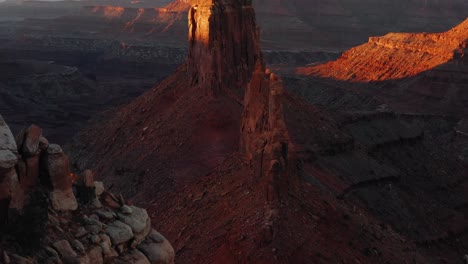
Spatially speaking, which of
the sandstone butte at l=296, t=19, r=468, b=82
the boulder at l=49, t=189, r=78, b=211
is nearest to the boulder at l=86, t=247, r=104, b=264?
the boulder at l=49, t=189, r=78, b=211

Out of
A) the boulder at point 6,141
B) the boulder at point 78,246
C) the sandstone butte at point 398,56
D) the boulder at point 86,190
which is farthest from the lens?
the sandstone butte at point 398,56

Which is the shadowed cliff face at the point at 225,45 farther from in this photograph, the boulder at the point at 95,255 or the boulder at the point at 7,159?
the boulder at the point at 7,159

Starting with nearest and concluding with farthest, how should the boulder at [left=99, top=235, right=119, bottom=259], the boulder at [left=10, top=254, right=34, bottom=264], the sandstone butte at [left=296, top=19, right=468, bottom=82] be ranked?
the boulder at [left=10, top=254, right=34, bottom=264] < the boulder at [left=99, top=235, right=119, bottom=259] < the sandstone butte at [left=296, top=19, right=468, bottom=82]

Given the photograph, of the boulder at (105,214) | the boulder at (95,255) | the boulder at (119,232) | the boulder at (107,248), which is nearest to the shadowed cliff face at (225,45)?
the boulder at (105,214)

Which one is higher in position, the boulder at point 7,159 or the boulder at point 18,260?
the boulder at point 7,159

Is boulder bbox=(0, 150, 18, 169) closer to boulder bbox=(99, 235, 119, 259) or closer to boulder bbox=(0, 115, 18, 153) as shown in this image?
boulder bbox=(0, 115, 18, 153)

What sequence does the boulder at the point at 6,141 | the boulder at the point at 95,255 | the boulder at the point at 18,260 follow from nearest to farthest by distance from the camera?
the boulder at the point at 18,260 → the boulder at the point at 6,141 → the boulder at the point at 95,255

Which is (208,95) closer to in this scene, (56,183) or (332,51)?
(56,183)
